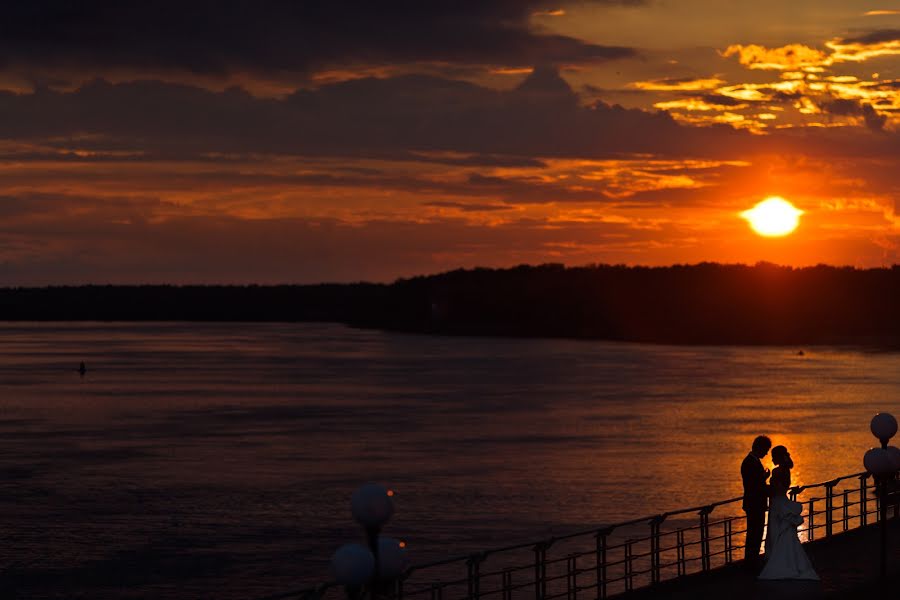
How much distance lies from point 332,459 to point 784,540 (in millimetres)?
43790

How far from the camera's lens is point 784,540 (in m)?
18.4

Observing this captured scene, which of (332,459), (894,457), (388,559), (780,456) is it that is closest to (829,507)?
(894,457)

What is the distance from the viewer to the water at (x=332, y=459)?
3700cm

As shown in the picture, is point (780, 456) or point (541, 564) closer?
point (780, 456)

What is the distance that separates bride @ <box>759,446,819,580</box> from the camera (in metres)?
18.1

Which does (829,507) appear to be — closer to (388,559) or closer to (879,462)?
(879,462)

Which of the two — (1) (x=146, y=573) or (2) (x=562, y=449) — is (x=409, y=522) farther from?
(2) (x=562, y=449)

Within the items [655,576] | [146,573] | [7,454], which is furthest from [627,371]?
[655,576]

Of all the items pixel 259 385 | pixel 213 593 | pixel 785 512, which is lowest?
pixel 213 593

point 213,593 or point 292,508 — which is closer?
point 213,593

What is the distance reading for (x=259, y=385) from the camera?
120688mm

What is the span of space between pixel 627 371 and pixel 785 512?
129338 mm

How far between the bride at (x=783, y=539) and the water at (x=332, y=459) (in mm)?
16029

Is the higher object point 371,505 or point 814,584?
point 371,505
